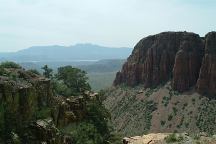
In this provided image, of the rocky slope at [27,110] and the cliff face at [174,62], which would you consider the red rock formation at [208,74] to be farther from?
the rocky slope at [27,110]

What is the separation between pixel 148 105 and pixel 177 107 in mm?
8493

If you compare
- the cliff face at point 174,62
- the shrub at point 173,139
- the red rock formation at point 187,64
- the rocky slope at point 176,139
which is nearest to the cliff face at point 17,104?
the rocky slope at point 176,139

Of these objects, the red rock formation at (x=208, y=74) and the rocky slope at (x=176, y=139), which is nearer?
the rocky slope at (x=176, y=139)

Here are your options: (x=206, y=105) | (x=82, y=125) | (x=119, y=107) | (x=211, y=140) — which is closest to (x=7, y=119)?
(x=82, y=125)

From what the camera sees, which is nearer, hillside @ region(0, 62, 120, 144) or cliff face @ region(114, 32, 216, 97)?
hillside @ region(0, 62, 120, 144)

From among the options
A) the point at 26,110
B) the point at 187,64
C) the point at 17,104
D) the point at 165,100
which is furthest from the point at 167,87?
the point at 17,104

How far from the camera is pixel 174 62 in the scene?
136 meters

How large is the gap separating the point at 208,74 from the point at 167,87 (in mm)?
13002

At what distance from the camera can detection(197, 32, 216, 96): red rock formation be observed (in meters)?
125

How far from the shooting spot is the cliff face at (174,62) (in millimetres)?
127125

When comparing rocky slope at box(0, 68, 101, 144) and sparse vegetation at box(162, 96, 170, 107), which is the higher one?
rocky slope at box(0, 68, 101, 144)

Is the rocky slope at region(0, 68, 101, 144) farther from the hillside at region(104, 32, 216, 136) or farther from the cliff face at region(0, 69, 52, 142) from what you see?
the hillside at region(104, 32, 216, 136)

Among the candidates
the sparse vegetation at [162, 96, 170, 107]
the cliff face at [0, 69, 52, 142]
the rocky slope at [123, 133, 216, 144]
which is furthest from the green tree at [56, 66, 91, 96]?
the sparse vegetation at [162, 96, 170, 107]

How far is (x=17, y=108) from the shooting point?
42906 millimetres
